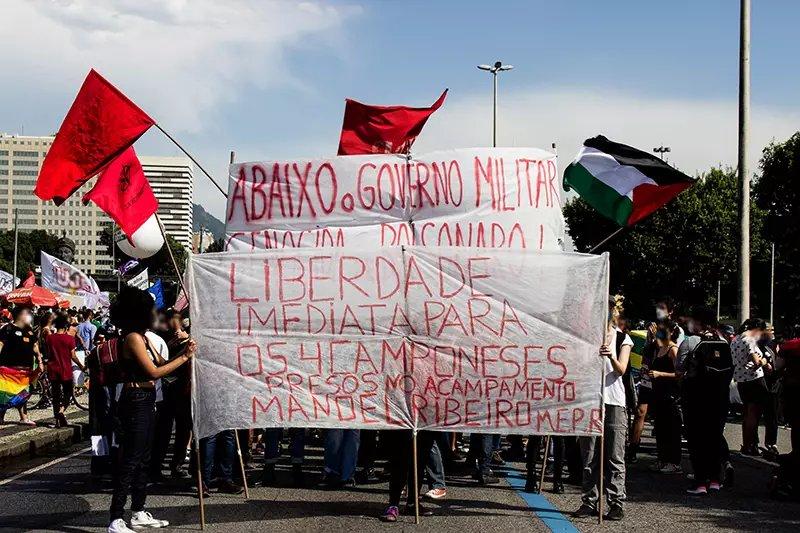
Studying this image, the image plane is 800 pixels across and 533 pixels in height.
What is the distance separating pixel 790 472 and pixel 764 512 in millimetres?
914

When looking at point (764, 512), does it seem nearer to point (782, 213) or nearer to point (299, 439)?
point (299, 439)

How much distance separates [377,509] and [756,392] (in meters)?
7.03

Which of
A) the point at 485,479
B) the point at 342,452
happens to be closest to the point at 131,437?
the point at 342,452

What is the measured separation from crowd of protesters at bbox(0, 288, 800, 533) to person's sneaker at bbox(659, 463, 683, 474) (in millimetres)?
12

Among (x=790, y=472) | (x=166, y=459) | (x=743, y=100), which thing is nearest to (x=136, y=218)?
(x=166, y=459)

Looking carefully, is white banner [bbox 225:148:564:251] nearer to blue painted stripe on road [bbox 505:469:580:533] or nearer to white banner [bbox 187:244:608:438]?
white banner [bbox 187:244:608:438]

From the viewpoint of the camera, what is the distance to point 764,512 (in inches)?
362

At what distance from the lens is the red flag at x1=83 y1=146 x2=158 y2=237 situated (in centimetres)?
962

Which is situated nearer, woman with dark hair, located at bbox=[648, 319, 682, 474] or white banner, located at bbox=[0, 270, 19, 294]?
woman with dark hair, located at bbox=[648, 319, 682, 474]

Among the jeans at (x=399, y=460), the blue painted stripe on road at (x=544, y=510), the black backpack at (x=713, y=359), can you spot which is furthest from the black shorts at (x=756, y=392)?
the jeans at (x=399, y=460)

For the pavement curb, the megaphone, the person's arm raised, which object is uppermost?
the megaphone

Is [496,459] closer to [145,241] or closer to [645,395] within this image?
[645,395]

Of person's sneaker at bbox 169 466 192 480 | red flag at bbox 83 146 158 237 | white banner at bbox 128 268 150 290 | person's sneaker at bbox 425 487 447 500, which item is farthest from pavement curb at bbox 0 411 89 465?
white banner at bbox 128 268 150 290

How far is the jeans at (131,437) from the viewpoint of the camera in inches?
299
